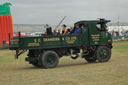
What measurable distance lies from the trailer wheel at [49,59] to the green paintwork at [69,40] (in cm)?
35

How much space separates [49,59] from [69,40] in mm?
1527

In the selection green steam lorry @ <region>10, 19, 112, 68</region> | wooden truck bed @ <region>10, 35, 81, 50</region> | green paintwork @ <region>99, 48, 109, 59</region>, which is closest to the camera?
wooden truck bed @ <region>10, 35, 81, 50</region>

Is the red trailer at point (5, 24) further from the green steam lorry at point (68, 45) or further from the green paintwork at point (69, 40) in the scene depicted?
the green paintwork at point (69, 40)

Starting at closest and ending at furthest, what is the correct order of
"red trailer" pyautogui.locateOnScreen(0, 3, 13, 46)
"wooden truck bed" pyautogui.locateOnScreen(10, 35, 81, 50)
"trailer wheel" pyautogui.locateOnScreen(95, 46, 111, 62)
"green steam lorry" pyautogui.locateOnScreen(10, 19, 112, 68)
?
"wooden truck bed" pyautogui.locateOnScreen(10, 35, 81, 50)
"green steam lorry" pyautogui.locateOnScreen(10, 19, 112, 68)
"trailer wheel" pyautogui.locateOnScreen(95, 46, 111, 62)
"red trailer" pyautogui.locateOnScreen(0, 3, 13, 46)

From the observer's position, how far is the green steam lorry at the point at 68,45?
46.2ft

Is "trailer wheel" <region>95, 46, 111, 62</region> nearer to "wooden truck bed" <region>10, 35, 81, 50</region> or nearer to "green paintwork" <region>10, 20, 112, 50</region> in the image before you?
"green paintwork" <region>10, 20, 112, 50</region>

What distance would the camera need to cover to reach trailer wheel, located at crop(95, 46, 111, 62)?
16.2 meters

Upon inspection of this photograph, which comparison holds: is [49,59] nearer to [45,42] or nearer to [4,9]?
[45,42]

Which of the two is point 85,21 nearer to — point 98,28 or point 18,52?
point 98,28

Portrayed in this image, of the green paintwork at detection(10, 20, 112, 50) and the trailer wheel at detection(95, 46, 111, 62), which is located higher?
the green paintwork at detection(10, 20, 112, 50)

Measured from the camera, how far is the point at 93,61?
16734 mm

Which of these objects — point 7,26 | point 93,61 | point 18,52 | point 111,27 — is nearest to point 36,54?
point 18,52

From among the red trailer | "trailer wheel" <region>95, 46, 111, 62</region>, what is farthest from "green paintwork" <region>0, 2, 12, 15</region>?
"trailer wheel" <region>95, 46, 111, 62</region>

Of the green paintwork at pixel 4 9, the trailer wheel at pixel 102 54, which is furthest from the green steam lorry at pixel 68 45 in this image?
the green paintwork at pixel 4 9
